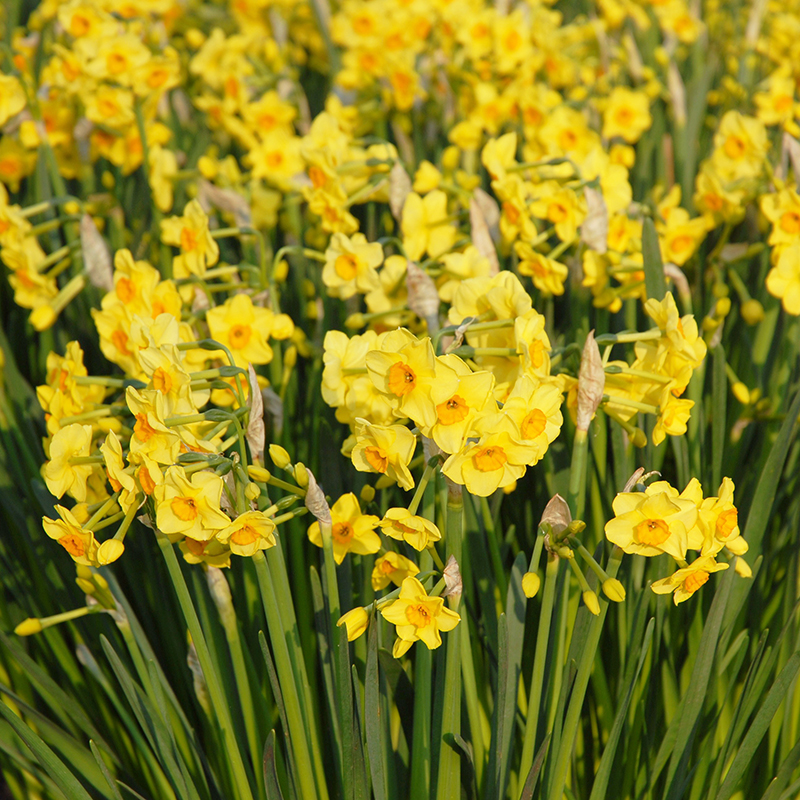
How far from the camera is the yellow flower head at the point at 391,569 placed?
1085 mm

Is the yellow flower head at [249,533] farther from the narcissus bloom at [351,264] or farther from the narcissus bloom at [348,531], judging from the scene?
the narcissus bloom at [351,264]

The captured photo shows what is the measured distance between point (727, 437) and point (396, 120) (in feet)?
5.08

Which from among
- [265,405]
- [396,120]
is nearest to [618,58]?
[396,120]

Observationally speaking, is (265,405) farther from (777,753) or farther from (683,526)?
(777,753)

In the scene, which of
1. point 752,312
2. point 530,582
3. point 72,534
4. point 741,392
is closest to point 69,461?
point 72,534

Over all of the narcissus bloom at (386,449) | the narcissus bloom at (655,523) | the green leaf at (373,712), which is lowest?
the green leaf at (373,712)

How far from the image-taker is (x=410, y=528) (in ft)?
3.33

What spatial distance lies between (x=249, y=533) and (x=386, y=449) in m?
0.21

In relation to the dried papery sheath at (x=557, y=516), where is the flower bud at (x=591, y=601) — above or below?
below

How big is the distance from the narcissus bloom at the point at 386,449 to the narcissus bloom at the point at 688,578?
14.3 inches

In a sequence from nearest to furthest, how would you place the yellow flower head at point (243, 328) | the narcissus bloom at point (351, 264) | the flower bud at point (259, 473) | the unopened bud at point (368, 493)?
1. the flower bud at point (259, 473)
2. the unopened bud at point (368, 493)
3. the yellow flower head at point (243, 328)
4. the narcissus bloom at point (351, 264)

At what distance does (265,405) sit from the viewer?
1.42 metres

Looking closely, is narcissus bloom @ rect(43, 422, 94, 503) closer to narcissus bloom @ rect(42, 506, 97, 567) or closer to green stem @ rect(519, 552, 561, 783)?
narcissus bloom @ rect(42, 506, 97, 567)

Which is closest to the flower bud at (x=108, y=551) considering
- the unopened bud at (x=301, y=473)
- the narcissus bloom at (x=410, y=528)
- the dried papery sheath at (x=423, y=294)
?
the unopened bud at (x=301, y=473)
